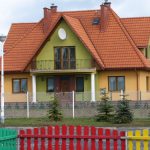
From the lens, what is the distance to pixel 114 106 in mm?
32312

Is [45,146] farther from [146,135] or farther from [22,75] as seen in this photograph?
[22,75]

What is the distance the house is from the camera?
1804 inches


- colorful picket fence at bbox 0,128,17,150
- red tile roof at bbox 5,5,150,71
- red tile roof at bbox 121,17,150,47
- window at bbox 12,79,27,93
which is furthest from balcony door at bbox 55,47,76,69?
colorful picket fence at bbox 0,128,17,150

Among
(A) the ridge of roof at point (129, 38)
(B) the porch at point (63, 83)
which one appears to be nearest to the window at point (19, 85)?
(B) the porch at point (63, 83)

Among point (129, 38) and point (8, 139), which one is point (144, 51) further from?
point (8, 139)

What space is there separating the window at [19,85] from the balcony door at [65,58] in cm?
372

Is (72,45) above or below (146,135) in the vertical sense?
above

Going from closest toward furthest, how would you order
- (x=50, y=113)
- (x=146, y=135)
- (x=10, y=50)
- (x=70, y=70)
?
(x=146, y=135) < (x=50, y=113) < (x=70, y=70) < (x=10, y=50)

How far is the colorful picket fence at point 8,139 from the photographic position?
12.1m

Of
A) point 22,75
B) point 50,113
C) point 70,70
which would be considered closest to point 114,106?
point 50,113

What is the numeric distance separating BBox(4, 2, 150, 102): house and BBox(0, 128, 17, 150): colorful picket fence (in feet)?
101

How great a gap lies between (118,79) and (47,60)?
6.08 metres

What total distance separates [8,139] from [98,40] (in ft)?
118

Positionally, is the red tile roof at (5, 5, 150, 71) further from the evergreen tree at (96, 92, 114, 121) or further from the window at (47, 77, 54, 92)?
the evergreen tree at (96, 92, 114, 121)
